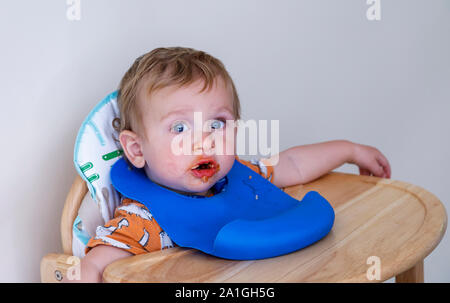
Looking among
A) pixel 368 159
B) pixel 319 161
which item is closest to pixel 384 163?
pixel 368 159

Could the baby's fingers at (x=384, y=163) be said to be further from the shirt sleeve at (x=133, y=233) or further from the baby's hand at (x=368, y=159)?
the shirt sleeve at (x=133, y=233)

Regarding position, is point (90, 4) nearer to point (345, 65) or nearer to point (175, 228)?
point (175, 228)

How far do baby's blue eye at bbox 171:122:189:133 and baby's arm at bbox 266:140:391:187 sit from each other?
281mm

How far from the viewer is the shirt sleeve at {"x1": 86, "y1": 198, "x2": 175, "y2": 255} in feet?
2.62

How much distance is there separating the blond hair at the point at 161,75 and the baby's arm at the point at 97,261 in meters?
0.22

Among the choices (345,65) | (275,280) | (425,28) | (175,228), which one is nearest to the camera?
(275,280)

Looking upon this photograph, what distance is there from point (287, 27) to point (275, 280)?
34.6 inches

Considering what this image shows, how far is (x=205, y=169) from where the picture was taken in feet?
2.92

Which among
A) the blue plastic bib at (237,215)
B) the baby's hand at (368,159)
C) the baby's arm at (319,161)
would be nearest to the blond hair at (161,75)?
the blue plastic bib at (237,215)

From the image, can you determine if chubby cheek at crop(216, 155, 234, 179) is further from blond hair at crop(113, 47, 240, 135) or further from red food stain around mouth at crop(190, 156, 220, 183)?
blond hair at crop(113, 47, 240, 135)

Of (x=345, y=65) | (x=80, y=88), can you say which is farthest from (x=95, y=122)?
(x=345, y=65)

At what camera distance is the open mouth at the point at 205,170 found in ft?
2.89

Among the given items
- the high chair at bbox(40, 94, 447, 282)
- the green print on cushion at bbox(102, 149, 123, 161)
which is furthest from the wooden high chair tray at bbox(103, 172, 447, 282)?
the green print on cushion at bbox(102, 149, 123, 161)
